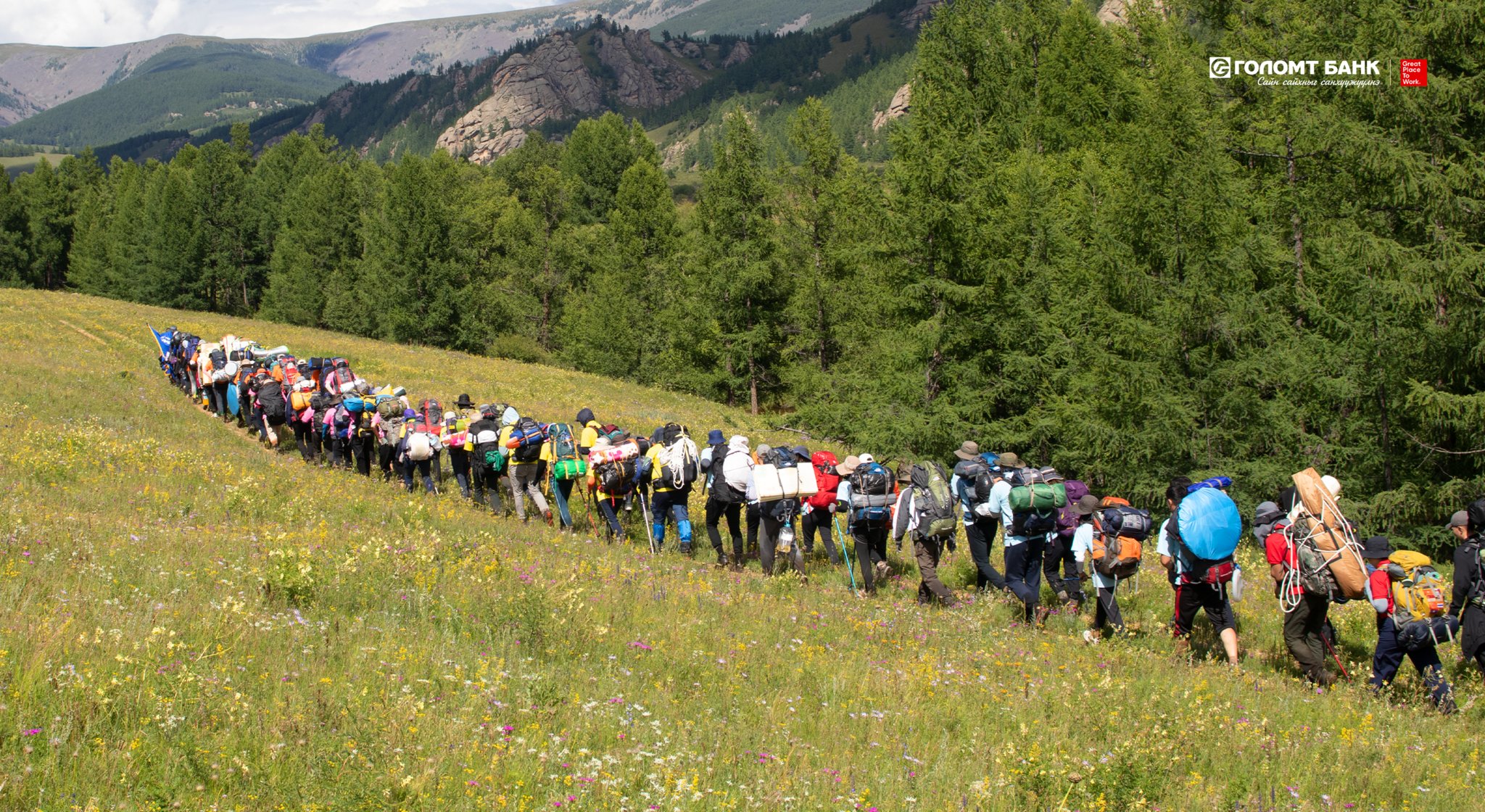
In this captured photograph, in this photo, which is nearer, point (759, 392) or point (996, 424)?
point (996, 424)

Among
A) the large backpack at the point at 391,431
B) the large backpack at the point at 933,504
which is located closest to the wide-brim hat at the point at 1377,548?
the large backpack at the point at 933,504

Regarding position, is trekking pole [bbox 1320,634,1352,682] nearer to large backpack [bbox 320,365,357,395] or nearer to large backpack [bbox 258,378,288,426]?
large backpack [bbox 320,365,357,395]

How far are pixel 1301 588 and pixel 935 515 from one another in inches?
155

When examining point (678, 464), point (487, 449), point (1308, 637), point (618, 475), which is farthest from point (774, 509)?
point (1308, 637)

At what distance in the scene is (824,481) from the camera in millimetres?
13203

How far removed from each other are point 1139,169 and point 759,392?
24.3 meters

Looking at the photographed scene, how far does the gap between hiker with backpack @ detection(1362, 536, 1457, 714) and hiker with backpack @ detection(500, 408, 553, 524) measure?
11248 mm

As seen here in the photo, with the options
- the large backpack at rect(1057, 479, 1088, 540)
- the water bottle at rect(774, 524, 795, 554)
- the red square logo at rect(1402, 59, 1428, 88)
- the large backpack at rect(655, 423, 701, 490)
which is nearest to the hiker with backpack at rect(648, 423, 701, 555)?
the large backpack at rect(655, 423, 701, 490)

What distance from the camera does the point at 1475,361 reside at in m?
17.9

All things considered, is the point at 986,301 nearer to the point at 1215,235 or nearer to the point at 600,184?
the point at 1215,235

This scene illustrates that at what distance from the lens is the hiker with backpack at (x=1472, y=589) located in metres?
8.79

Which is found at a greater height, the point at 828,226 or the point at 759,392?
the point at 828,226

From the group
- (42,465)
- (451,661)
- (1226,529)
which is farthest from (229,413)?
(1226,529)

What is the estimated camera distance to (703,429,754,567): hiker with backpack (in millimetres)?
13180
